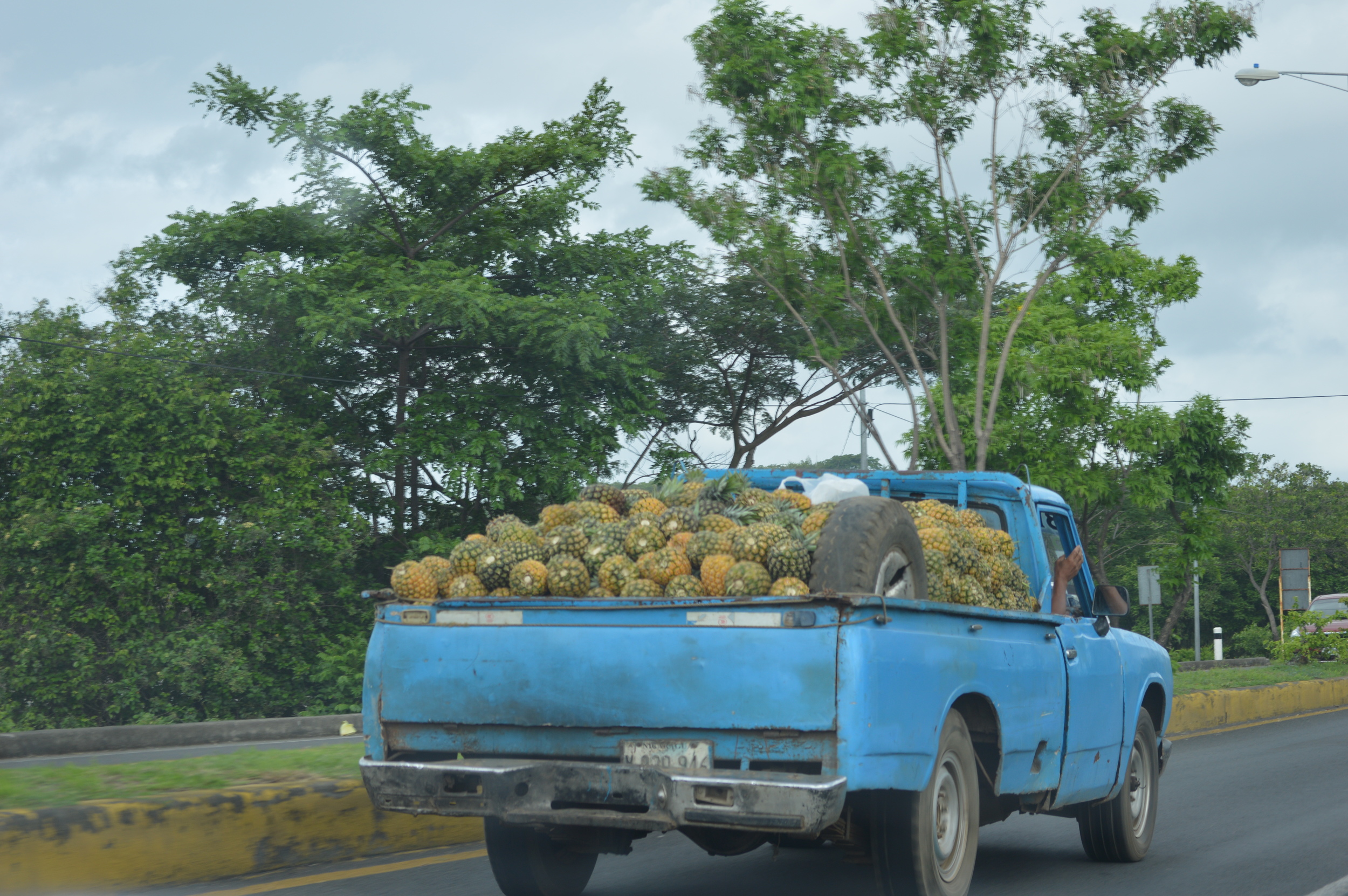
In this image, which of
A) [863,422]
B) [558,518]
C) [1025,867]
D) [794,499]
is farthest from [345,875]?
[863,422]

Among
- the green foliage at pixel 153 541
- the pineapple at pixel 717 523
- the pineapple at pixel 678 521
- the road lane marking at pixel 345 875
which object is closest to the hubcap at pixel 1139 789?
the pineapple at pixel 717 523

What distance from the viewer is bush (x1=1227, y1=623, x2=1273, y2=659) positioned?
5828 cm

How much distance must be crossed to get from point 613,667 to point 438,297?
54.6ft

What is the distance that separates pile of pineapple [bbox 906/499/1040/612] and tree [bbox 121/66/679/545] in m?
14.9

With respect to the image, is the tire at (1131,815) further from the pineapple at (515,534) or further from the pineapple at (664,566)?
the pineapple at (515,534)

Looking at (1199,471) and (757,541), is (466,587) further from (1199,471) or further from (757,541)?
(1199,471)

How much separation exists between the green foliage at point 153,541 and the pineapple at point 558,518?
1582 cm

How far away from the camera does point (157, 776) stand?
267 inches

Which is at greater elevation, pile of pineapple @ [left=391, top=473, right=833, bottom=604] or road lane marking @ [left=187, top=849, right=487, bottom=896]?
pile of pineapple @ [left=391, top=473, right=833, bottom=604]

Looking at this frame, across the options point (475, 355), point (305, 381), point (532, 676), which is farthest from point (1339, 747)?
point (305, 381)

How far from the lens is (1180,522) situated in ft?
66.5

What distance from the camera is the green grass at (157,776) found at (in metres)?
5.98

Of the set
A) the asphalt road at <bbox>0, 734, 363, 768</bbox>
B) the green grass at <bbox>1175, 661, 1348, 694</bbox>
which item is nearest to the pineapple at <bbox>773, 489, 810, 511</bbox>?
the asphalt road at <bbox>0, 734, 363, 768</bbox>

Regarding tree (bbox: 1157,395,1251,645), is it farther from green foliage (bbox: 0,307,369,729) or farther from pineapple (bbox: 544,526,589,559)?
pineapple (bbox: 544,526,589,559)
